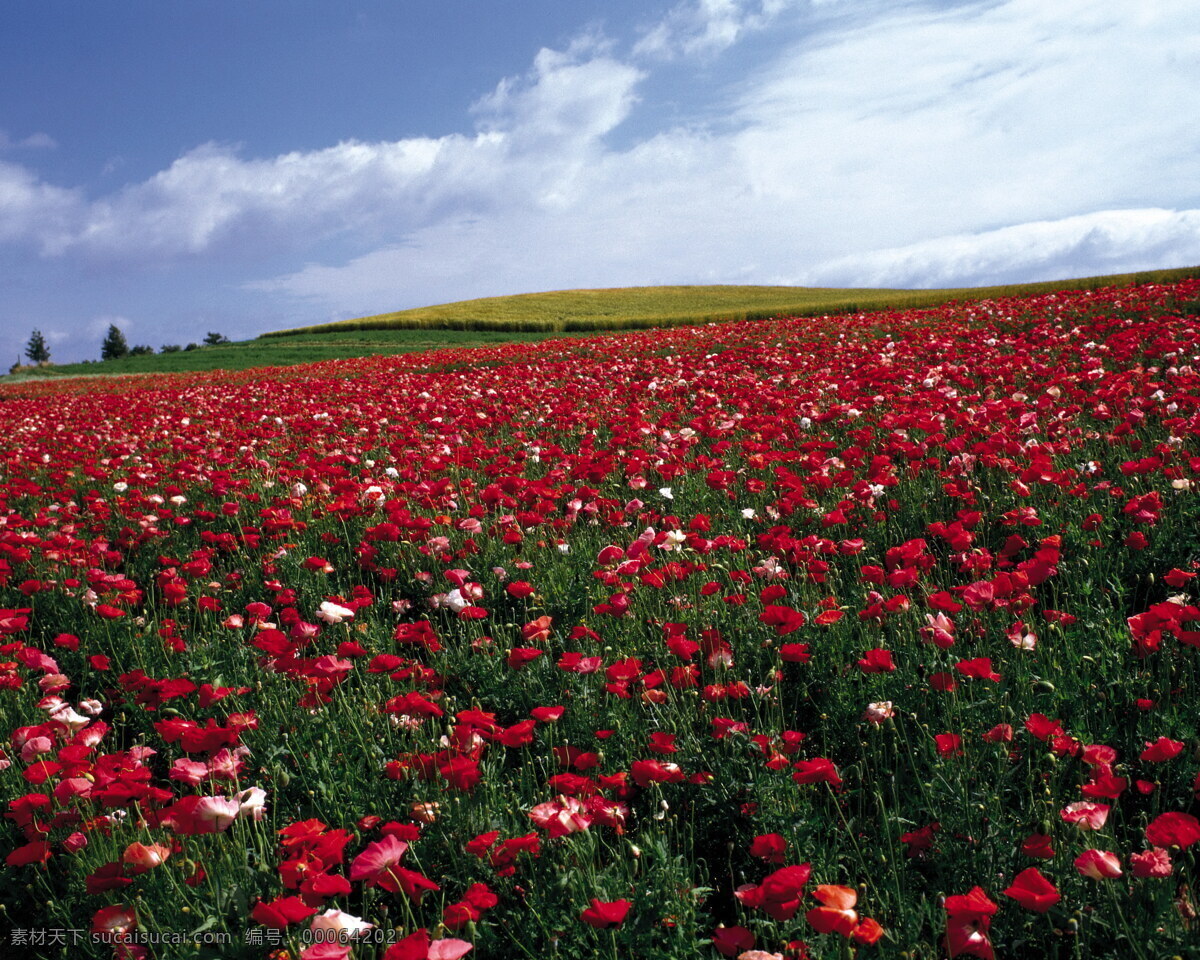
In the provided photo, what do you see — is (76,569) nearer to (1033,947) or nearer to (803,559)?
(803,559)

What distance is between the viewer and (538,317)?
44812mm

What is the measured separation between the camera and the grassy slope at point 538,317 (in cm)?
3005

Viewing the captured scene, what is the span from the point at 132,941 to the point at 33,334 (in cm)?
11570

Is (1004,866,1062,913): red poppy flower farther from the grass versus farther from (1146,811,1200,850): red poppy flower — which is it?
the grass

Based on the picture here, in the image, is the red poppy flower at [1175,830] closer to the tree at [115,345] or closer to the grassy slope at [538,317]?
the grassy slope at [538,317]

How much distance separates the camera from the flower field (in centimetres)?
202

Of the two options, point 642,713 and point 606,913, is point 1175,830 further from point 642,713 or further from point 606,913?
point 642,713

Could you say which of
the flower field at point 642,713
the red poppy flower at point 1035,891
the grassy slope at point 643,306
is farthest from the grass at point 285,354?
the red poppy flower at point 1035,891

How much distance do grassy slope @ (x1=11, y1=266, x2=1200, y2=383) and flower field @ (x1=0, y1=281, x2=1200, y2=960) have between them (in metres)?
21.4

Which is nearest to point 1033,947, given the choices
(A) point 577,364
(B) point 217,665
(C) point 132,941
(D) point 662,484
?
(C) point 132,941

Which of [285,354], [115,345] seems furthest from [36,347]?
[285,354]

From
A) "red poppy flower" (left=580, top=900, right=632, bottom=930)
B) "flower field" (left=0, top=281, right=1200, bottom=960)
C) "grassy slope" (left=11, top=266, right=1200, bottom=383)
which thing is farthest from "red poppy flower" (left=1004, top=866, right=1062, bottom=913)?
"grassy slope" (left=11, top=266, right=1200, bottom=383)

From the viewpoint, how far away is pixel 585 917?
1740mm

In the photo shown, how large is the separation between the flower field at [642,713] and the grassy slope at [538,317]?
21.4 m
